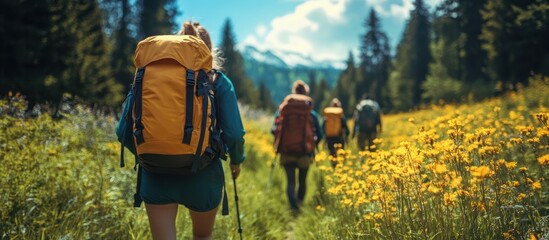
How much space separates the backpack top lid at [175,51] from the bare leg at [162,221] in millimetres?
862

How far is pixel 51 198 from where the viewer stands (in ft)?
10.8

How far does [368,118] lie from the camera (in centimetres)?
862

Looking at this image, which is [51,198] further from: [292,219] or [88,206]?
[292,219]

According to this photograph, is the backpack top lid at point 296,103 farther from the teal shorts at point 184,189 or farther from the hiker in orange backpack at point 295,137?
the teal shorts at point 184,189

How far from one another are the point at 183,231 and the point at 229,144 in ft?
5.28

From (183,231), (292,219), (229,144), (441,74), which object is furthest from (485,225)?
(441,74)

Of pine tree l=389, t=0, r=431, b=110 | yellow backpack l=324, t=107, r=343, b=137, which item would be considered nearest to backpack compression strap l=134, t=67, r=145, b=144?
yellow backpack l=324, t=107, r=343, b=137

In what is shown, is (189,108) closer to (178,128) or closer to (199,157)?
(178,128)

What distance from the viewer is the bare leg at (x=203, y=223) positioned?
93.5 inches

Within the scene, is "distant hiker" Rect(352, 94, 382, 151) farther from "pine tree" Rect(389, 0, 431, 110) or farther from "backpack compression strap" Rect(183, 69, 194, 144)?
"pine tree" Rect(389, 0, 431, 110)

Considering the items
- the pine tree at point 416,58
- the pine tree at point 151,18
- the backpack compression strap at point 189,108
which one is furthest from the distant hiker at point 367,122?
the pine tree at point 416,58

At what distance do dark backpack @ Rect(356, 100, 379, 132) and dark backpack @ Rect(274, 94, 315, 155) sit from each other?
123 inches

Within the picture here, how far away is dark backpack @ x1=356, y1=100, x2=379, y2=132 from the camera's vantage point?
860 cm

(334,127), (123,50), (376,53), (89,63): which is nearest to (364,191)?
(334,127)
